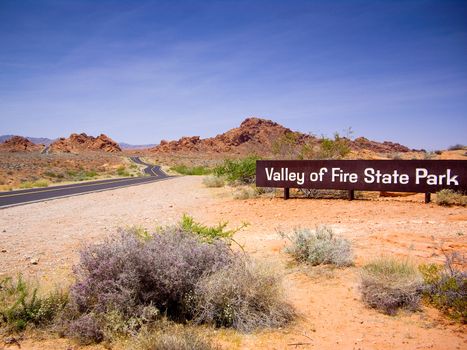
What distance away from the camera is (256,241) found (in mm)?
8383

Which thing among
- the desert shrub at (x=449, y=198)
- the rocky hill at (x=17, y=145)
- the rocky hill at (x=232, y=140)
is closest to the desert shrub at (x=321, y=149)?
the desert shrub at (x=449, y=198)

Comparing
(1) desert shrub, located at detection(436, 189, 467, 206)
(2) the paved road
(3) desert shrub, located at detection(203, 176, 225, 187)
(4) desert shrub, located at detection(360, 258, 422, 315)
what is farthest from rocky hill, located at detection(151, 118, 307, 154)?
(4) desert shrub, located at detection(360, 258, 422, 315)

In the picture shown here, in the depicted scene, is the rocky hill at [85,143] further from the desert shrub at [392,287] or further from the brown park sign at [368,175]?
the desert shrub at [392,287]

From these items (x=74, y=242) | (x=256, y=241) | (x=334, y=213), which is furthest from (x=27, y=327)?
(x=334, y=213)

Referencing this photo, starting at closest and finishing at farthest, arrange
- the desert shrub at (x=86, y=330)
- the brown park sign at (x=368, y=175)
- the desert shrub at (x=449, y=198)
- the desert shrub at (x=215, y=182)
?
the desert shrub at (x=86, y=330) < the desert shrub at (x=449, y=198) < the brown park sign at (x=368, y=175) < the desert shrub at (x=215, y=182)

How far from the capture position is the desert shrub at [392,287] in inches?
189

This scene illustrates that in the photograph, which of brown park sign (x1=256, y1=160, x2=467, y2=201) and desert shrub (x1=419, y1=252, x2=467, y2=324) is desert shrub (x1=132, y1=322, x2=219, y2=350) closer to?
desert shrub (x1=419, y1=252, x2=467, y2=324)

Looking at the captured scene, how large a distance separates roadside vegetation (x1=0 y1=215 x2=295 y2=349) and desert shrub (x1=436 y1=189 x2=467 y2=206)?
9583 millimetres

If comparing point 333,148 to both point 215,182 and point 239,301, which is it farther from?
point 239,301

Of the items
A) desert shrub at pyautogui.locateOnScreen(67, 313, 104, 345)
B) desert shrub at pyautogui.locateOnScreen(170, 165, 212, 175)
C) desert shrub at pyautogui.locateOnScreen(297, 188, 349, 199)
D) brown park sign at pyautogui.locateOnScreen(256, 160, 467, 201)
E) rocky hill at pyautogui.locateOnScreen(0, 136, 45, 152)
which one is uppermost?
rocky hill at pyautogui.locateOnScreen(0, 136, 45, 152)

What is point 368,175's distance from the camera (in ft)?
44.2

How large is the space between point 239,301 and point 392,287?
2083 millimetres

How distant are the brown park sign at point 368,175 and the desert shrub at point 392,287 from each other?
836 cm

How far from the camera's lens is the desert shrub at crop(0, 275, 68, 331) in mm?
4242
